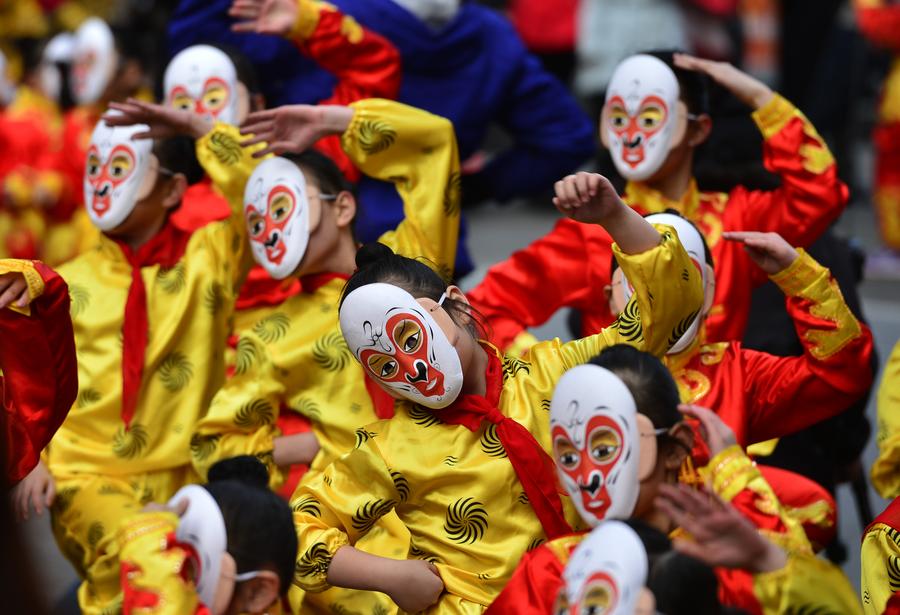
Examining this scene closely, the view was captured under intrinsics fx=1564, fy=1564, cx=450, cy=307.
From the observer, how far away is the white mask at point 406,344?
10.2 feet

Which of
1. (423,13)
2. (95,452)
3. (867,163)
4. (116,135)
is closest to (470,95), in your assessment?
(423,13)

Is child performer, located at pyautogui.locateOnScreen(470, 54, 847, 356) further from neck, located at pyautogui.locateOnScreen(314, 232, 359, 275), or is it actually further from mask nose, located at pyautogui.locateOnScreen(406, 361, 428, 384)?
mask nose, located at pyautogui.locateOnScreen(406, 361, 428, 384)

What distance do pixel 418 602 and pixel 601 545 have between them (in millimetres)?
744

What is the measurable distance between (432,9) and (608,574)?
9.57 feet

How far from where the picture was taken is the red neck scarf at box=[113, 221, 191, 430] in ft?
13.8

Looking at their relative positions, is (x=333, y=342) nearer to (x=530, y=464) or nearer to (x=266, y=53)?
(x=530, y=464)

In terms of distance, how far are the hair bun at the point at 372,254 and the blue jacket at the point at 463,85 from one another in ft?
4.50

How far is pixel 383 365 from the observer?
317 centimetres

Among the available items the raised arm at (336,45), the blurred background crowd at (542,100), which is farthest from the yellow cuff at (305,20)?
the blurred background crowd at (542,100)

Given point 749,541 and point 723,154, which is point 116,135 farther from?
point 749,541

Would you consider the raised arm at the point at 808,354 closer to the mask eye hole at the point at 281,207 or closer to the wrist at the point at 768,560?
the wrist at the point at 768,560

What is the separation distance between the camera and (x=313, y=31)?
4625mm

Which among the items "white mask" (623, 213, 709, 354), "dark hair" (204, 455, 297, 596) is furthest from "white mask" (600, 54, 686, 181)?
"dark hair" (204, 455, 297, 596)

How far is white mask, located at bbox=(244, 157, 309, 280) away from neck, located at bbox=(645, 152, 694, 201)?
0.98 m
